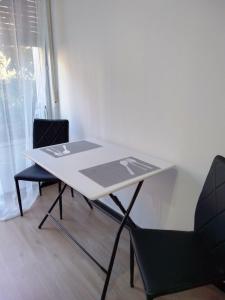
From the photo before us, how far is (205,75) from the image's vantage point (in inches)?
53.9

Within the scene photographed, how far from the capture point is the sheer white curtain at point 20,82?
225 cm

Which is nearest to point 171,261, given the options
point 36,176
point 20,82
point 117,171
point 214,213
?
point 214,213

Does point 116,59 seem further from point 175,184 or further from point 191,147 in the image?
point 175,184

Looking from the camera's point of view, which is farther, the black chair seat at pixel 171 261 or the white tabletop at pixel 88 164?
the white tabletop at pixel 88 164

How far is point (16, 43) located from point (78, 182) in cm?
176

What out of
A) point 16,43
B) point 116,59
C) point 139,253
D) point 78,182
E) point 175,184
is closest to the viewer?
point 139,253

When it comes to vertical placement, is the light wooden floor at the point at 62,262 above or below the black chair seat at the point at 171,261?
below

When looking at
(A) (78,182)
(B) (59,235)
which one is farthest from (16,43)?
(B) (59,235)

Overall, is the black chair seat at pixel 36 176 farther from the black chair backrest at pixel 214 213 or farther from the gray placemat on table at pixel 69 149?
the black chair backrest at pixel 214 213

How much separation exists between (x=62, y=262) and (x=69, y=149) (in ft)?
2.99

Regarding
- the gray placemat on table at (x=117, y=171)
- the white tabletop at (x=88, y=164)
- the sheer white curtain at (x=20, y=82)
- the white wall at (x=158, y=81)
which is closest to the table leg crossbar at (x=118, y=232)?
the gray placemat on table at (x=117, y=171)

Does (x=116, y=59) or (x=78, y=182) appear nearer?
(x=78, y=182)

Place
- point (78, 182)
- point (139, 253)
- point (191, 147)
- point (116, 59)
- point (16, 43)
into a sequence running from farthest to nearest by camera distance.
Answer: point (16, 43), point (116, 59), point (191, 147), point (78, 182), point (139, 253)

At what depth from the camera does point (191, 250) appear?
4.06 feet
